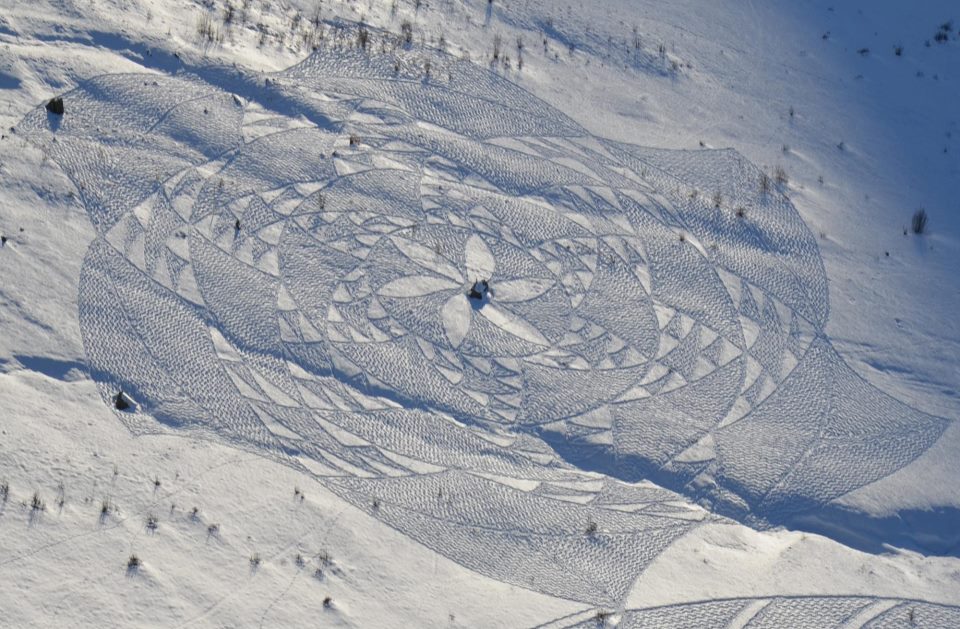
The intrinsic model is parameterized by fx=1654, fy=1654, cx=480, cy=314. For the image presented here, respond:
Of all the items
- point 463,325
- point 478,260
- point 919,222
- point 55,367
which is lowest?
point 55,367

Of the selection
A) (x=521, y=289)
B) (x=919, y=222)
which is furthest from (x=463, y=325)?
(x=919, y=222)

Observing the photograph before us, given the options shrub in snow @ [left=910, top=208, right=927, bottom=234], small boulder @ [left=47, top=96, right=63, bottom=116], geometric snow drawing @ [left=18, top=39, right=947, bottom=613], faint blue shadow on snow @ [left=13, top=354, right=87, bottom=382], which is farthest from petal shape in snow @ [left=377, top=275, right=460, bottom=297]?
shrub in snow @ [left=910, top=208, right=927, bottom=234]

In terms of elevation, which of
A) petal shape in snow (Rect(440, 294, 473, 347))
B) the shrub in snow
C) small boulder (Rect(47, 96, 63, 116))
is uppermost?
the shrub in snow

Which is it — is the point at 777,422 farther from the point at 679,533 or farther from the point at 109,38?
the point at 109,38

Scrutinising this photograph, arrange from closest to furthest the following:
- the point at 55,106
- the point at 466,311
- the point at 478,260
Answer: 1. the point at 466,311
2. the point at 478,260
3. the point at 55,106

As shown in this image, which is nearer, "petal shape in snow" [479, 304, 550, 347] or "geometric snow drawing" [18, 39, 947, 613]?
"geometric snow drawing" [18, 39, 947, 613]

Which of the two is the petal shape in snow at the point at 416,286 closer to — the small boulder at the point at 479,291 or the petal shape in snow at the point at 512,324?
the small boulder at the point at 479,291

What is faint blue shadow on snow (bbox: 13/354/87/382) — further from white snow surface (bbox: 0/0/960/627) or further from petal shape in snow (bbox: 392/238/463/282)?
petal shape in snow (bbox: 392/238/463/282)

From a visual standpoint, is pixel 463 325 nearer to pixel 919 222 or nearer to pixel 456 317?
pixel 456 317

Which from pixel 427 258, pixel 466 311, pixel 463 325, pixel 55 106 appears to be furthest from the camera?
pixel 55 106
